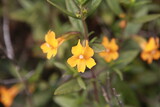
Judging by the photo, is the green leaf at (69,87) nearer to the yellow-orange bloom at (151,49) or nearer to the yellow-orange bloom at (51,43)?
the yellow-orange bloom at (51,43)

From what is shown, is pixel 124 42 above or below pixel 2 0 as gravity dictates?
below

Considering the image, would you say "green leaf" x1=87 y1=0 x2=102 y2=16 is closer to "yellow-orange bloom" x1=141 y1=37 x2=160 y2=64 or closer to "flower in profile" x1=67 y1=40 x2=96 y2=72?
"flower in profile" x1=67 y1=40 x2=96 y2=72

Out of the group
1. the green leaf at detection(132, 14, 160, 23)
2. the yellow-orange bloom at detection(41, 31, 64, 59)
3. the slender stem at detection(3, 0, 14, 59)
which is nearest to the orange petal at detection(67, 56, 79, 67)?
the yellow-orange bloom at detection(41, 31, 64, 59)

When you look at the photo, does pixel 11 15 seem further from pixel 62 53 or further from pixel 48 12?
pixel 62 53

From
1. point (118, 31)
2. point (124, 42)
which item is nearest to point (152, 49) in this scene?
point (124, 42)

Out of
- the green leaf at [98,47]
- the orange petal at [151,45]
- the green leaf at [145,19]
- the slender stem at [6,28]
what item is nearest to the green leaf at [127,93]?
the orange petal at [151,45]

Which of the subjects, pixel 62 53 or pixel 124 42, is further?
pixel 62 53

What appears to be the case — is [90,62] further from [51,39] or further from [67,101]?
[67,101]

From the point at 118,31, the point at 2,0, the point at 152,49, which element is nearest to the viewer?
the point at 152,49
